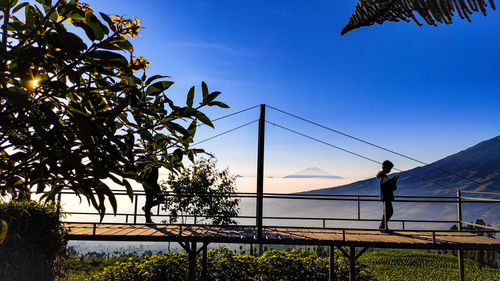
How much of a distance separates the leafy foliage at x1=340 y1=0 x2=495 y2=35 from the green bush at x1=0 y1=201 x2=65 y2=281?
3.90m

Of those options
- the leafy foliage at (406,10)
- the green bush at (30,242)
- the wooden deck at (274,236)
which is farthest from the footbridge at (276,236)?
the leafy foliage at (406,10)

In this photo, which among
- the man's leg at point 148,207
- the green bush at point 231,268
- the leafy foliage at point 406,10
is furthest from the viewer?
the man's leg at point 148,207

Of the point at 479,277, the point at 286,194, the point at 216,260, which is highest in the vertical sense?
the point at 286,194

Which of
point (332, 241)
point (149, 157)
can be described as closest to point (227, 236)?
point (332, 241)

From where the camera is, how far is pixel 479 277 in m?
16.2

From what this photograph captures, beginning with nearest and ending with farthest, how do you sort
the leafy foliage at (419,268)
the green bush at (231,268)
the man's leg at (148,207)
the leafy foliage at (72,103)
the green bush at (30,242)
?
the leafy foliage at (72,103) < the green bush at (30,242) < the green bush at (231,268) < the man's leg at (148,207) < the leafy foliage at (419,268)

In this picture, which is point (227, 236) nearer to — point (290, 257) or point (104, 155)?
point (290, 257)

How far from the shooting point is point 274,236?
27.6 ft

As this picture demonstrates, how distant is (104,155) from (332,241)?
774 centimetres

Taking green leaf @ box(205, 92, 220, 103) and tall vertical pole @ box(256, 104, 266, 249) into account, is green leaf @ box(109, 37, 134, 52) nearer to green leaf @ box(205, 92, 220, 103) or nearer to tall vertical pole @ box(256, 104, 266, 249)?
green leaf @ box(205, 92, 220, 103)

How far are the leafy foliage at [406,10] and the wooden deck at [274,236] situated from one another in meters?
6.06

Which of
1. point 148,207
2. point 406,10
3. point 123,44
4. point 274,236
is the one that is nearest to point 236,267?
point 274,236

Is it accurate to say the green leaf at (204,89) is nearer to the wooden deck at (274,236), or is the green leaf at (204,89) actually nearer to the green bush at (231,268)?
the wooden deck at (274,236)

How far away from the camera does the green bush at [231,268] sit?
9.30m
